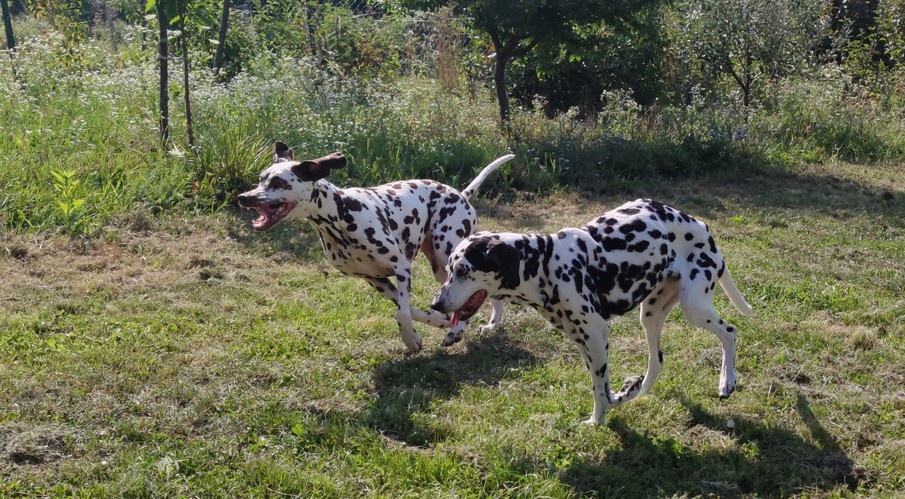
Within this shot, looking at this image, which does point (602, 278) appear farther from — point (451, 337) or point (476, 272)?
point (451, 337)

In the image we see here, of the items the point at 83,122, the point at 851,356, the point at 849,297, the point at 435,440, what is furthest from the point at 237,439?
the point at 83,122

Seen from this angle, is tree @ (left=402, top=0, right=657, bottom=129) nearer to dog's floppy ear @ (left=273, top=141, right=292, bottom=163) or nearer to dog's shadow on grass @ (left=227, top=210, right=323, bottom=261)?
dog's shadow on grass @ (left=227, top=210, right=323, bottom=261)

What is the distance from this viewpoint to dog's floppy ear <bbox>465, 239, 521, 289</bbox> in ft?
15.2

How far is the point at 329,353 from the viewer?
A: 624cm

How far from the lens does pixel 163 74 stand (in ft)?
32.9

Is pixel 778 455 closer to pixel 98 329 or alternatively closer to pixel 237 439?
pixel 237 439

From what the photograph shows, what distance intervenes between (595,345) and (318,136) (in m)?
6.69

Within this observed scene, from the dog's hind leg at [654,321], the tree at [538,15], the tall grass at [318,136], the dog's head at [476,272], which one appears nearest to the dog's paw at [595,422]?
the dog's hind leg at [654,321]

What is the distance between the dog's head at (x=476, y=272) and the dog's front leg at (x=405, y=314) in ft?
4.64

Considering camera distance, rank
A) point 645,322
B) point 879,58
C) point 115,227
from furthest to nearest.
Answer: point 879,58, point 115,227, point 645,322

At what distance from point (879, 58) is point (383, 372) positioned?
1625 centimetres

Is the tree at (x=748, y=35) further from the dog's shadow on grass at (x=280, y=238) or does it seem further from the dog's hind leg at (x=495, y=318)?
the dog's hind leg at (x=495, y=318)

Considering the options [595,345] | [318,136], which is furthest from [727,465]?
[318,136]

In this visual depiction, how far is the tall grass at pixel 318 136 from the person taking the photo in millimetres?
9320
